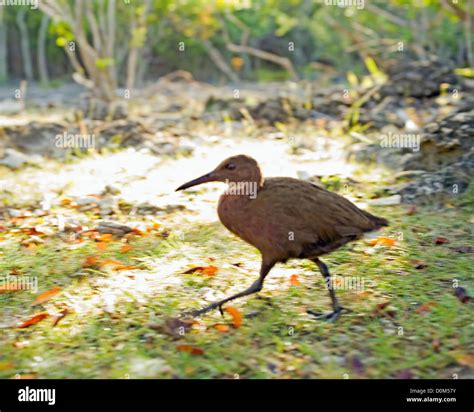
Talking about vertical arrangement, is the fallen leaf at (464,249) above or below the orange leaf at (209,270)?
above

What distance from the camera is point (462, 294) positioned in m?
3.87

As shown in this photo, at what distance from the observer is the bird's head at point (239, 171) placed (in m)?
3.70

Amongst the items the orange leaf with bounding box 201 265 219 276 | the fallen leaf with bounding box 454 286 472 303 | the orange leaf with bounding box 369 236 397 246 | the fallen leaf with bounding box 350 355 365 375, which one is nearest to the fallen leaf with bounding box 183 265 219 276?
the orange leaf with bounding box 201 265 219 276

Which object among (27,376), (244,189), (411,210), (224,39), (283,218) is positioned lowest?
(27,376)

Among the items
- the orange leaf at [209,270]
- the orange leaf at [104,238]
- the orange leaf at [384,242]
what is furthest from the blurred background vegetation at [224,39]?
the orange leaf at [209,270]

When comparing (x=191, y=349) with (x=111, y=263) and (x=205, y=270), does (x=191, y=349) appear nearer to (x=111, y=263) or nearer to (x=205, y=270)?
(x=205, y=270)

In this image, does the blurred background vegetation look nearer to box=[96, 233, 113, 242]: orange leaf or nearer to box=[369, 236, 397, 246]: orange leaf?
box=[96, 233, 113, 242]: orange leaf

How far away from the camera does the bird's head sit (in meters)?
3.70

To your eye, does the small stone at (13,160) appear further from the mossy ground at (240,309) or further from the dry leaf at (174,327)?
the dry leaf at (174,327)

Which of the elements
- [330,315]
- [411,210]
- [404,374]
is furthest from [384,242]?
[404,374]

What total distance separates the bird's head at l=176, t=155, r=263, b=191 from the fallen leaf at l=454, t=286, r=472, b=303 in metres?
1.21

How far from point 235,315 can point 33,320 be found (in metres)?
1.01

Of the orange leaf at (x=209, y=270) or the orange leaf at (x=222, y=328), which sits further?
the orange leaf at (x=209, y=270)

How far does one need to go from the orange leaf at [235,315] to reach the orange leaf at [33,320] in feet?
3.04
